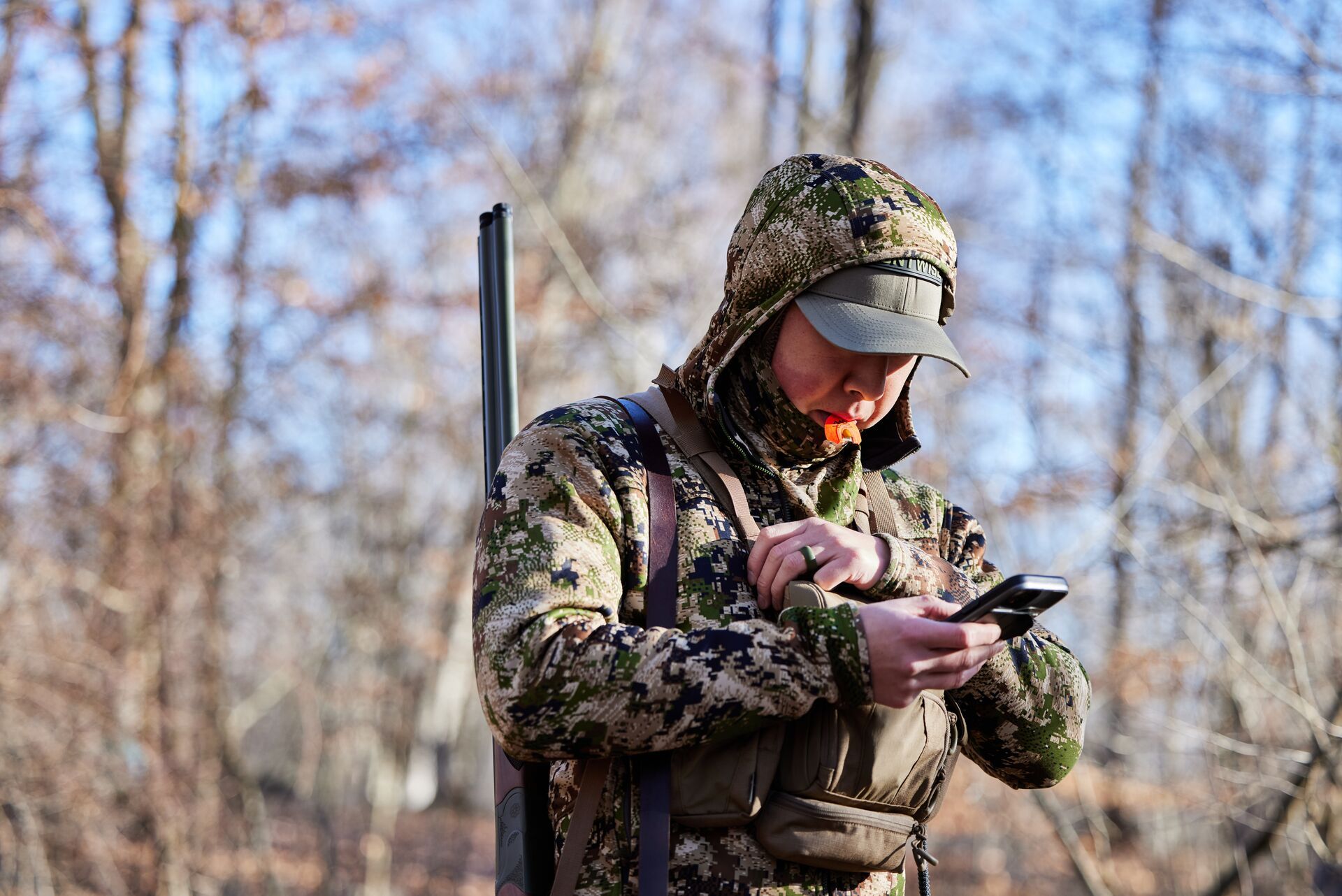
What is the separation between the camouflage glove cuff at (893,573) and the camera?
200 cm

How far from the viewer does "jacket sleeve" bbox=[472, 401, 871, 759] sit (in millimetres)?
1731

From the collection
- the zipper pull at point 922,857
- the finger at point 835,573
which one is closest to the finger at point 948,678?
the finger at point 835,573

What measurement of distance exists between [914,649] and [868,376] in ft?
1.65

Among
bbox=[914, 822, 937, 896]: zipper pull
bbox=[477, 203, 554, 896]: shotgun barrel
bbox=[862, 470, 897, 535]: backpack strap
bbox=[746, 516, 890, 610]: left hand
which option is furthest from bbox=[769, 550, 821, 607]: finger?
bbox=[477, 203, 554, 896]: shotgun barrel

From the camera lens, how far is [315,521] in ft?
40.4

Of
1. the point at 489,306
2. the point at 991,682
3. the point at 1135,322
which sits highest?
the point at 1135,322

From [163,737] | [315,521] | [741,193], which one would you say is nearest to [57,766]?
[163,737]

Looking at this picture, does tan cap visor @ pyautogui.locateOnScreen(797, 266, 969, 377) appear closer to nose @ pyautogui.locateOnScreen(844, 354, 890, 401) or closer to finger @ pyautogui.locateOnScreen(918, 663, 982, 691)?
nose @ pyautogui.locateOnScreen(844, 354, 890, 401)

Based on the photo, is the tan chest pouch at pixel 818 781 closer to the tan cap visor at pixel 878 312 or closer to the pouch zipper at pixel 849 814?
the pouch zipper at pixel 849 814

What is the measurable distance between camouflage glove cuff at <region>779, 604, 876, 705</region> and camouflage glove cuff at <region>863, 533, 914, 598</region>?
0.62 feet

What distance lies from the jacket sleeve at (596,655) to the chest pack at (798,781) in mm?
69

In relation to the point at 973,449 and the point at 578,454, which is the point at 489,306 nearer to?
the point at 578,454

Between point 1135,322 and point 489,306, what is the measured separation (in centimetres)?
818

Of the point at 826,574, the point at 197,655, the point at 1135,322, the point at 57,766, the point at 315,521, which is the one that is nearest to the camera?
the point at 826,574
